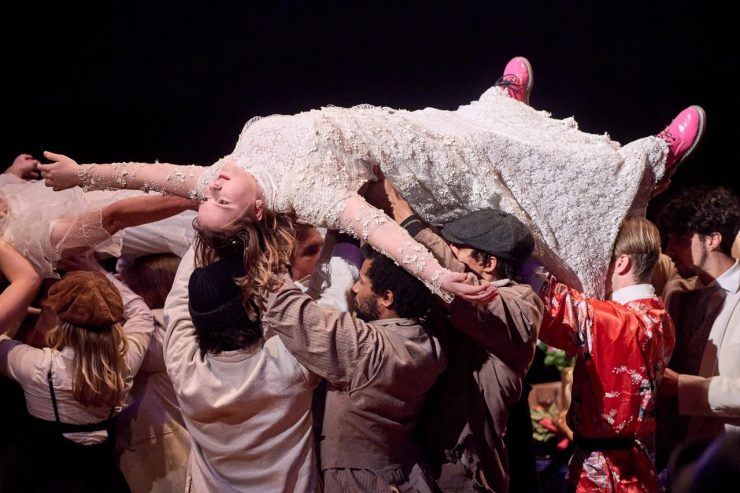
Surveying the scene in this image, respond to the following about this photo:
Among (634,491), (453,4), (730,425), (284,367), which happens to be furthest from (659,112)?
(284,367)

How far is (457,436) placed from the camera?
1996mm

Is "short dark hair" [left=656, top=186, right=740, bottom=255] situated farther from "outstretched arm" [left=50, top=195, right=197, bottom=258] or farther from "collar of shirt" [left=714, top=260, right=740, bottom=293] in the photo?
"outstretched arm" [left=50, top=195, right=197, bottom=258]

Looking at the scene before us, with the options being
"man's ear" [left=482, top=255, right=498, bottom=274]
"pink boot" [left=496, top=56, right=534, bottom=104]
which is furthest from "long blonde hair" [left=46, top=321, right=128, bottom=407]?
"pink boot" [left=496, top=56, right=534, bottom=104]

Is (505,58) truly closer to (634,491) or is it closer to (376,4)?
(376,4)

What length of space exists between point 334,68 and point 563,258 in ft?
6.07

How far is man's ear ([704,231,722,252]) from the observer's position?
2703 millimetres

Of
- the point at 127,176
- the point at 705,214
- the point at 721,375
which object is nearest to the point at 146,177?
the point at 127,176

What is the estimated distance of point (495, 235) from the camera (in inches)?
79.4

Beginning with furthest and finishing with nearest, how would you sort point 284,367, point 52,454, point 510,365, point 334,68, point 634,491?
point 334,68 < point 52,454 < point 634,491 < point 510,365 < point 284,367

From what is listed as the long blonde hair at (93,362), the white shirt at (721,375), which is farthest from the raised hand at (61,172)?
the white shirt at (721,375)

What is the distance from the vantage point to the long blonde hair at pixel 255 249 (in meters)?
1.89

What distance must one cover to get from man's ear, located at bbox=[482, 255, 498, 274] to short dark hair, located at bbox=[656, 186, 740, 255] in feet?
3.50

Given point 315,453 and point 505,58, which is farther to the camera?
point 505,58

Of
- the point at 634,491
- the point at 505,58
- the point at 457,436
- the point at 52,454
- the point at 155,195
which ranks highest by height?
the point at 505,58
